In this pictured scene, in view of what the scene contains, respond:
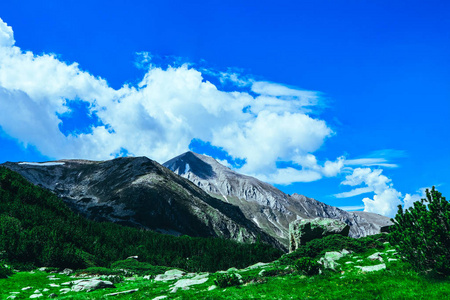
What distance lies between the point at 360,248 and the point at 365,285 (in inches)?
750

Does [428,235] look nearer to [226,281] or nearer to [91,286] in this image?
[226,281]

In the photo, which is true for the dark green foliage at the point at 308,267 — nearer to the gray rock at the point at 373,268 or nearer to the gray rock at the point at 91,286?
the gray rock at the point at 373,268

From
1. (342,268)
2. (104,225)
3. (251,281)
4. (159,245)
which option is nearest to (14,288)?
(251,281)

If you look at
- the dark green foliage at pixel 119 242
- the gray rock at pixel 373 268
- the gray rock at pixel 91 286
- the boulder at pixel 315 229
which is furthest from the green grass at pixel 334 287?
the dark green foliage at pixel 119 242

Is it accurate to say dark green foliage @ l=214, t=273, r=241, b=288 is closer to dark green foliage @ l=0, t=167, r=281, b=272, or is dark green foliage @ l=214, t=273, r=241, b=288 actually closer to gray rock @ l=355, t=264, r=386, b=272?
gray rock @ l=355, t=264, r=386, b=272

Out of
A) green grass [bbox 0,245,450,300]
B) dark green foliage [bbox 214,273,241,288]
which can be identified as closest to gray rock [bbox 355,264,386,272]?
green grass [bbox 0,245,450,300]

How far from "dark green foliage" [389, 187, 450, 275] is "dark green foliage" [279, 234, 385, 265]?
1540 cm

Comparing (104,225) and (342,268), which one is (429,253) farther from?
(104,225)

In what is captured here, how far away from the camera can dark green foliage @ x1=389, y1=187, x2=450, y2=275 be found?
15734 millimetres

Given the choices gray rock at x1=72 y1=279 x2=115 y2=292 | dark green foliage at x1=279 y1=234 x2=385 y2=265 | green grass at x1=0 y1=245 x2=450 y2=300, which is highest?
dark green foliage at x1=279 y1=234 x2=385 y2=265

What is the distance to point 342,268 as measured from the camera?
21438 mm

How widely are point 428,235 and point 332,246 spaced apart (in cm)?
2257

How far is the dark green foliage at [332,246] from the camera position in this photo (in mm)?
33375

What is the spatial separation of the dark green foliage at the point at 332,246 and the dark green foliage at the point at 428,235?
15.4 meters
